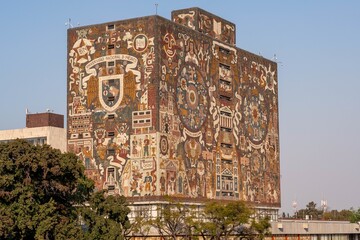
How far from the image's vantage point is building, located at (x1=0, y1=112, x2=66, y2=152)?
301ft

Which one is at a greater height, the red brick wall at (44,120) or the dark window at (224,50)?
the dark window at (224,50)

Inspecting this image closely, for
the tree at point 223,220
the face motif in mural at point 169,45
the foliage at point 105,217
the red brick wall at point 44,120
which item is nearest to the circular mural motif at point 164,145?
the tree at point 223,220

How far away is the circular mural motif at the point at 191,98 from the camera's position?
264ft

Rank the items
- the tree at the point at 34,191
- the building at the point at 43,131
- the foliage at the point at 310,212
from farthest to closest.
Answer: the foliage at the point at 310,212
the building at the point at 43,131
the tree at the point at 34,191

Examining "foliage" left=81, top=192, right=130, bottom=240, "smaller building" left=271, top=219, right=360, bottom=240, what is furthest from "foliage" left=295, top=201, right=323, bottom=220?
"foliage" left=81, top=192, right=130, bottom=240

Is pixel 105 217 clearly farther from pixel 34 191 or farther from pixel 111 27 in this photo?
pixel 111 27

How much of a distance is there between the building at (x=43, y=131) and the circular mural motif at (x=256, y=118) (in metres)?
21.2

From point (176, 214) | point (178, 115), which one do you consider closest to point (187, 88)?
point (178, 115)

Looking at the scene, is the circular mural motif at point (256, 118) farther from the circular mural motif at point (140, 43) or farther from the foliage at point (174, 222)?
the foliage at point (174, 222)

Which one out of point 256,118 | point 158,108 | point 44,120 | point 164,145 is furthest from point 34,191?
point 256,118

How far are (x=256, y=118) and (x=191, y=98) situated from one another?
15.1 m

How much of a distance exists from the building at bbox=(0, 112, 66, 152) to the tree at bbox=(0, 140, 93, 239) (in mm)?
32383

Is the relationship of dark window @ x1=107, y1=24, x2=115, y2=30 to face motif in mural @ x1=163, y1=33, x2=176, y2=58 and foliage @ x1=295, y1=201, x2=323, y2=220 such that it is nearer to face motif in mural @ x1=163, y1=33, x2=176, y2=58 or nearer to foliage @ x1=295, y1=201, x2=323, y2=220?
face motif in mural @ x1=163, y1=33, x2=176, y2=58

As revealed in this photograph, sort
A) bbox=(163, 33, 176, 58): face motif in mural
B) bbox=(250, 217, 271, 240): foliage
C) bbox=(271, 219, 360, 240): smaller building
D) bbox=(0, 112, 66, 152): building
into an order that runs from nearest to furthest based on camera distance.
→ bbox=(250, 217, 271, 240): foliage < bbox=(163, 33, 176, 58): face motif in mural < bbox=(271, 219, 360, 240): smaller building < bbox=(0, 112, 66, 152): building
